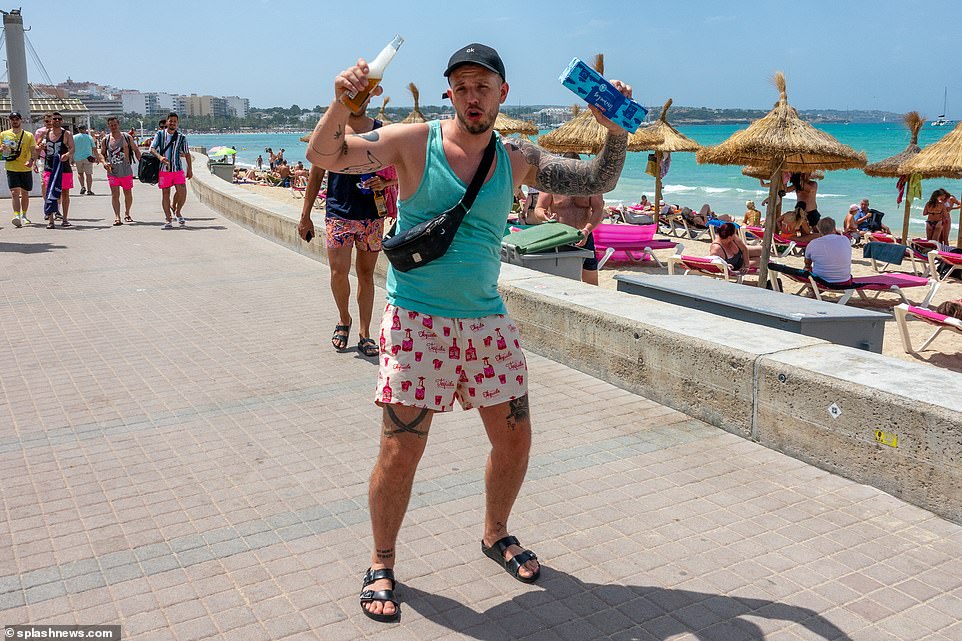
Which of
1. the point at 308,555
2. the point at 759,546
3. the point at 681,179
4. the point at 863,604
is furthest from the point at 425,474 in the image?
the point at 681,179

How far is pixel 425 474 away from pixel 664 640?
1659 mm

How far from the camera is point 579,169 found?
129 inches

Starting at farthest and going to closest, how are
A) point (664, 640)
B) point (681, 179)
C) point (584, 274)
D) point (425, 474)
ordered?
point (681, 179) < point (584, 274) < point (425, 474) < point (664, 640)

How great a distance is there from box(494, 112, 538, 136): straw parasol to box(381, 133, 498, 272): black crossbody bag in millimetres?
19645

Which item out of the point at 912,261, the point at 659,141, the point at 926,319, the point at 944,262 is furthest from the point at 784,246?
the point at 926,319

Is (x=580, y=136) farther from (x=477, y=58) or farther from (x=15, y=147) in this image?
(x=477, y=58)

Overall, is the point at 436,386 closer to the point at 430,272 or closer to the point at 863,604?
the point at 430,272

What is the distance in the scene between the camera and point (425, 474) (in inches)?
168

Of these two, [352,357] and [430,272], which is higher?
[430,272]

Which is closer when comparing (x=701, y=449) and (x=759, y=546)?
(x=759, y=546)

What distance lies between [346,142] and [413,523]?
167cm

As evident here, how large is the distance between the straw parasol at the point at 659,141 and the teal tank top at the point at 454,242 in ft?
57.3

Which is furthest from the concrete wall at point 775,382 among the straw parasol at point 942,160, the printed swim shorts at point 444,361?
the straw parasol at point 942,160

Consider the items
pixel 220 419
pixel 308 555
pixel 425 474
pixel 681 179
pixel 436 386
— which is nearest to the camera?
pixel 436 386
